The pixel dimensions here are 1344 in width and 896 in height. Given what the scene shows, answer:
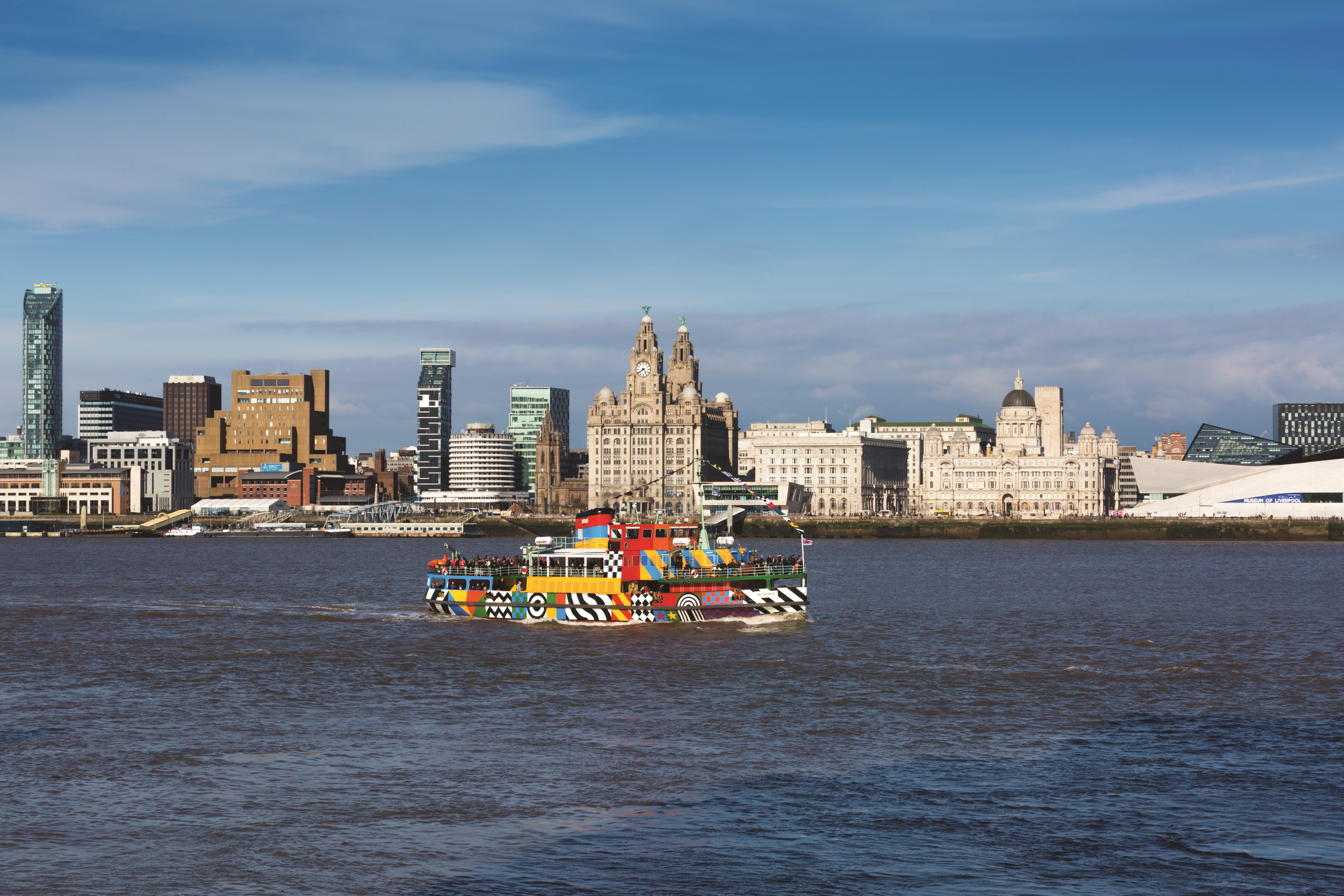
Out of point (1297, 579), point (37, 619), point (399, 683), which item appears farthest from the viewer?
point (1297, 579)

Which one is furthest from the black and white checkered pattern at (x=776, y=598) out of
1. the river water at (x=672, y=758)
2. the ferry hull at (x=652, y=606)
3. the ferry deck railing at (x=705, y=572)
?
the river water at (x=672, y=758)

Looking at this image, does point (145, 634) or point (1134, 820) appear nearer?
point (1134, 820)

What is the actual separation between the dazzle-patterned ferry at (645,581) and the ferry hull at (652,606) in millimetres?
36

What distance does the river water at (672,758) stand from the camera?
26453 mm

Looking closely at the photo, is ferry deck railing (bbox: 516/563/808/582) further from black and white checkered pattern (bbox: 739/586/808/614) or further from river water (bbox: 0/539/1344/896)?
river water (bbox: 0/539/1344/896)

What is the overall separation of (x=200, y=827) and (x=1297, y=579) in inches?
4054

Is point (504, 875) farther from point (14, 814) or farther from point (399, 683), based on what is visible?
point (399, 683)

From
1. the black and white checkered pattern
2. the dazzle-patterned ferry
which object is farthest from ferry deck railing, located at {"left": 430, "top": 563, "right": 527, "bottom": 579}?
the black and white checkered pattern

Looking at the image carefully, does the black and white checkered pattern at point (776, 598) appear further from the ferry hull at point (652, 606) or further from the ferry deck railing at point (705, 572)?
the ferry deck railing at point (705, 572)

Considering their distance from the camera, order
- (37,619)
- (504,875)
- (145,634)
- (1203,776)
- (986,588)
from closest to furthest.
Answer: (504,875), (1203,776), (145,634), (37,619), (986,588)

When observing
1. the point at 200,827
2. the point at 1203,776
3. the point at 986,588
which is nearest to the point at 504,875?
the point at 200,827

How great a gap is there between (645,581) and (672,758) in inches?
1281

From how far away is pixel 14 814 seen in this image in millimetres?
30219

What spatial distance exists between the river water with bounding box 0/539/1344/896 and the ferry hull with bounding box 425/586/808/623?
978mm
